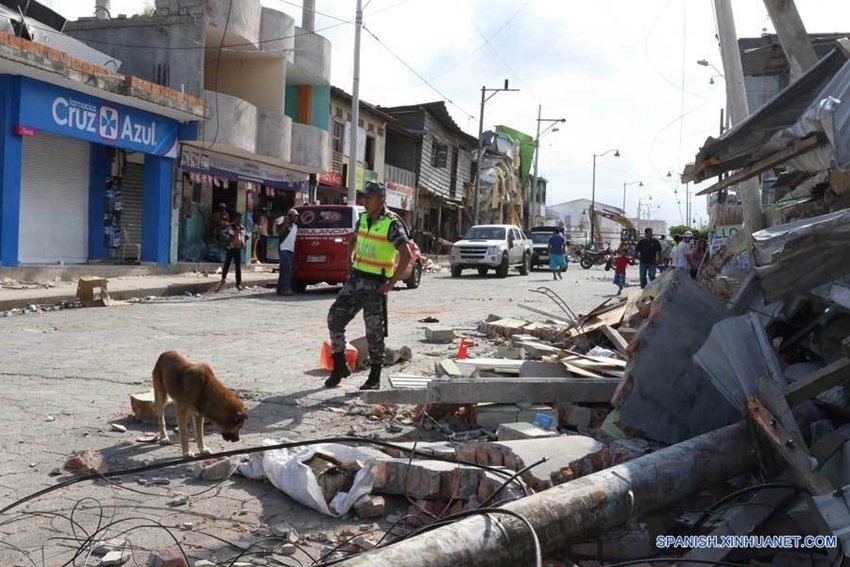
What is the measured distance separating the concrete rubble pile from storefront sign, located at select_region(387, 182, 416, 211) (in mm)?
31758

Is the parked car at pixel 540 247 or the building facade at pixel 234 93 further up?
the building facade at pixel 234 93

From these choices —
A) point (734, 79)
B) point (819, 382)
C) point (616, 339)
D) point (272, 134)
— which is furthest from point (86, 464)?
point (272, 134)

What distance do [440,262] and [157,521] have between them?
1341 inches

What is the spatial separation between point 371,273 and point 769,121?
12.0 feet

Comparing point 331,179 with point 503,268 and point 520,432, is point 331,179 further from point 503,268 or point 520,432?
point 520,432

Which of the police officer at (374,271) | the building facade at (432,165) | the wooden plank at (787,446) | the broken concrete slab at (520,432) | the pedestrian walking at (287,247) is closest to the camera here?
the wooden plank at (787,446)

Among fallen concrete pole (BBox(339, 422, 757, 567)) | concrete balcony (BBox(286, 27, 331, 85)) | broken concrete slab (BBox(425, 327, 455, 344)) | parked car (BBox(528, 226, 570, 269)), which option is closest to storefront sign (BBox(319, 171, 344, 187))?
concrete balcony (BBox(286, 27, 331, 85))

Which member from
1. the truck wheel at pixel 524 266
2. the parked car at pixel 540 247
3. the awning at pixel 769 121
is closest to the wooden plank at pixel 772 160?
the awning at pixel 769 121

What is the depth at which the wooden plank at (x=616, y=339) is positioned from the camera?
7577 mm

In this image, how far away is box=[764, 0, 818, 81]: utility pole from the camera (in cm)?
882

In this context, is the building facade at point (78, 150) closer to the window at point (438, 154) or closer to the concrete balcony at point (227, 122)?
the concrete balcony at point (227, 122)

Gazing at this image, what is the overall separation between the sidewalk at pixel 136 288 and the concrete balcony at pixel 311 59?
788 centimetres

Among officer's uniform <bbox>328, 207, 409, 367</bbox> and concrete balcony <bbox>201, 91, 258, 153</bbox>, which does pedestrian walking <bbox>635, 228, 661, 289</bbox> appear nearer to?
concrete balcony <bbox>201, 91, 258, 153</bbox>

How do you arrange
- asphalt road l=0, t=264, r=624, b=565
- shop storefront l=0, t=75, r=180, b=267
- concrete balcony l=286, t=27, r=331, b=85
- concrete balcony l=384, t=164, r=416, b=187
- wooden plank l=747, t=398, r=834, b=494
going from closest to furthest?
wooden plank l=747, t=398, r=834, b=494
asphalt road l=0, t=264, r=624, b=565
shop storefront l=0, t=75, r=180, b=267
concrete balcony l=286, t=27, r=331, b=85
concrete balcony l=384, t=164, r=416, b=187
